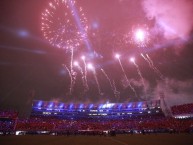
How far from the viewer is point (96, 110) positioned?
99125 millimetres

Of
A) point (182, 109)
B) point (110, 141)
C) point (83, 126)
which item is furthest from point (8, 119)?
point (182, 109)

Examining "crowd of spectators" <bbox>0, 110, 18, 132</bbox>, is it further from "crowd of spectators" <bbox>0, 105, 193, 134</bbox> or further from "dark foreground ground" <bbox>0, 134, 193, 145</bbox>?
"dark foreground ground" <bbox>0, 134, 193, 145</bbox>

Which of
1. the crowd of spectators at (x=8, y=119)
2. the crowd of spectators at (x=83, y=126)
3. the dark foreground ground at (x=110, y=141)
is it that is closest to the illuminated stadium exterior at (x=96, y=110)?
the crowd of spectators at (x=8, y=119)

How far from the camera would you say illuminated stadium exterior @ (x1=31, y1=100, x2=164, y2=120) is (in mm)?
95125

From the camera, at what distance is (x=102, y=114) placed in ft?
A: 322

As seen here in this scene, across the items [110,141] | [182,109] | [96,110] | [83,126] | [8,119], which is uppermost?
[96,110]

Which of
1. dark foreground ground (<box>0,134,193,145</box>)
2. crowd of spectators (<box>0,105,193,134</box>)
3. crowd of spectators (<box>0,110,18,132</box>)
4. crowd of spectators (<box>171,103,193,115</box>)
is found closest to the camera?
dark foreground ground (<box>0,134,193,145</box>)

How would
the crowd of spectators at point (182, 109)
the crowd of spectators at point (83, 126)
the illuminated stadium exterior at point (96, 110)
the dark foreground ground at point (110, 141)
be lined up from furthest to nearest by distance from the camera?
the illuminated stadium exterior at point (96, 110)
the crowd of spectators at point (182, 109)
the crowd of spectators at point (83, 126)
the dark foreground ground at point (110, 141)

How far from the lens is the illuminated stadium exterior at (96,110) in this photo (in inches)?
3745

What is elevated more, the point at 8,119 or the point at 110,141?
the point at 8,119

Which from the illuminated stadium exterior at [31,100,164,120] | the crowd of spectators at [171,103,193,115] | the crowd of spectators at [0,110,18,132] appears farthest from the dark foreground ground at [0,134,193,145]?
the illuminated stadium exterior at [31,100,164,120]

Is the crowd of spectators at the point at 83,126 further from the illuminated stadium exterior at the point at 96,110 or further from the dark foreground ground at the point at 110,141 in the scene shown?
the dark foreground ground at the point at 110,141

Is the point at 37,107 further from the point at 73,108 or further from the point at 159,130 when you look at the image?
the point at 159,130

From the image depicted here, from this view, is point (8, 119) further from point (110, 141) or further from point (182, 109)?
point (182, 109)
